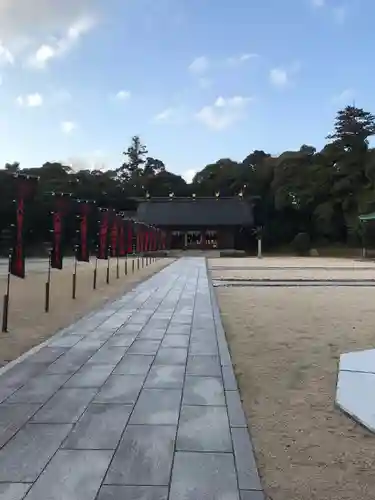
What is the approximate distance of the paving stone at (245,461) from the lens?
85.1 inches

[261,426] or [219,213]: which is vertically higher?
[219,213]

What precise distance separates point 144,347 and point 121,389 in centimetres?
148

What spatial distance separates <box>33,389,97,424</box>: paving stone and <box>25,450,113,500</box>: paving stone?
19.1 inches

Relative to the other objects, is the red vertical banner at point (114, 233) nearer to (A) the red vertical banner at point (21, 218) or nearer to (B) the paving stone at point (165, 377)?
(A) the red vertical banner at point (21, 218)

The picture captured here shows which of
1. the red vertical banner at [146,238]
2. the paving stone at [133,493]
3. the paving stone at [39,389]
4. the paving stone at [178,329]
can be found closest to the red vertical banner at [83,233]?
the paving stone at [178,329]

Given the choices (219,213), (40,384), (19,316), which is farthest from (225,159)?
Answer: (40,384)

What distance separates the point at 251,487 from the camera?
6.98 feet

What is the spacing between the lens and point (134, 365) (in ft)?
14.0

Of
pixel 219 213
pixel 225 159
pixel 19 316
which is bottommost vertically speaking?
pixel 19 316

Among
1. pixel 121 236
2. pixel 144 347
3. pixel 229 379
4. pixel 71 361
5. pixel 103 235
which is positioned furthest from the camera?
pixel 121 236

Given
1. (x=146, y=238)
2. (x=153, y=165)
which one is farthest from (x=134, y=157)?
(x=146, y=238)

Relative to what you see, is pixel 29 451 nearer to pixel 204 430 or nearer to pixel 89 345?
pixel 204 430

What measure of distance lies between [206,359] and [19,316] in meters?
3.67

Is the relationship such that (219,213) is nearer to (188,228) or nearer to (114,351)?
(188,228)
